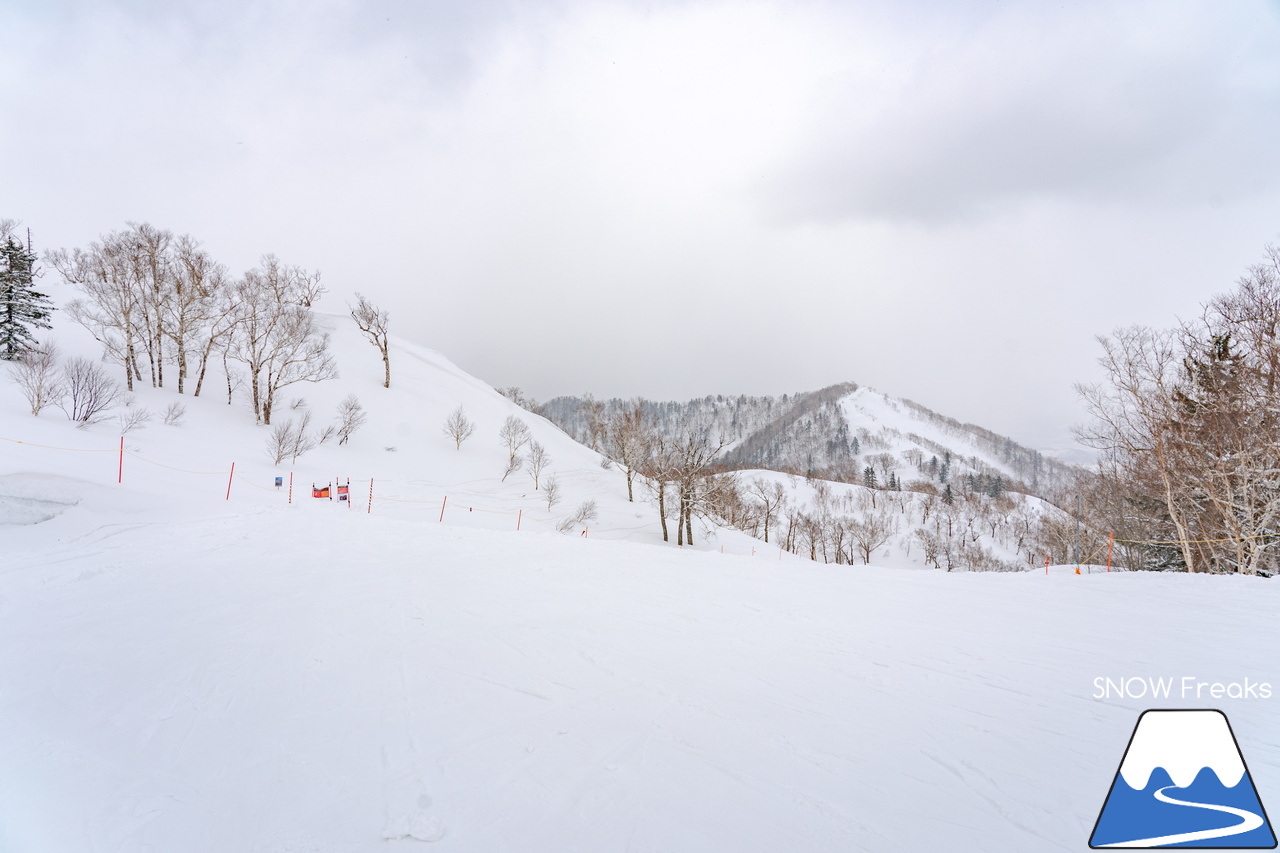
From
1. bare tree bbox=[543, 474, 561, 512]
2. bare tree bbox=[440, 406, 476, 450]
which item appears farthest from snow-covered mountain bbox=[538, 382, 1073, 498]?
bare tree bbox=[543, 474, 561, 512]

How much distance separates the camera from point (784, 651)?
557 centimetres

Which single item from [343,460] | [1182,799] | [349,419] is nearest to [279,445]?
[343,460]

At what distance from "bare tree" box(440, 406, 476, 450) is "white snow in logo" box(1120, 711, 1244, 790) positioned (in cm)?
4035

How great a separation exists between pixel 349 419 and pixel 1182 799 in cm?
4028

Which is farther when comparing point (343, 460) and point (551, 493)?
point (551, 493)

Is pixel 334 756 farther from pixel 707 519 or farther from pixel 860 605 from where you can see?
pixel 707 519

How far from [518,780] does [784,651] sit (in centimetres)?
358

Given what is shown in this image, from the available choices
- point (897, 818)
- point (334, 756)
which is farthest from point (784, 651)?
point (334, 756)

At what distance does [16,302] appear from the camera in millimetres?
25266

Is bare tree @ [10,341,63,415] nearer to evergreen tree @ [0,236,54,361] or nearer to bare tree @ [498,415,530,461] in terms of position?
evergreen tree @ [0,236,54,361]

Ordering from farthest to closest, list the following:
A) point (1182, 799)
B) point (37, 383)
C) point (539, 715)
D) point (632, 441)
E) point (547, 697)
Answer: point (632, 441)
point (37, 383)
point (547, 697)
point (539, 715)
point (1182, 799)

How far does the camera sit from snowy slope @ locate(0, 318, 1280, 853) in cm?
282

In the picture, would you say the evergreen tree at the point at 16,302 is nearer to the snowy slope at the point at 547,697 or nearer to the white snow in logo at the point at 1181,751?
the snowy slope at the point at 547,697

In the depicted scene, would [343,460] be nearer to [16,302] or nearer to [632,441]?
[16,302]
